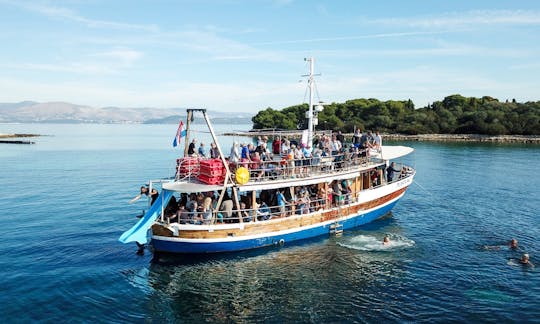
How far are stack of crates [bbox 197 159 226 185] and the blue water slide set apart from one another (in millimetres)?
2071

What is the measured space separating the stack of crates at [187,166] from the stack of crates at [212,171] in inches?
30.3

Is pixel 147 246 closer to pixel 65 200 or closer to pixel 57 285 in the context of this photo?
pixel 57 285

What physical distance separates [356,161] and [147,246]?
49.3ft

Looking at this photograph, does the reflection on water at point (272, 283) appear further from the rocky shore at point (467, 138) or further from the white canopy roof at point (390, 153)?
the rocky shore at point (467, 138)

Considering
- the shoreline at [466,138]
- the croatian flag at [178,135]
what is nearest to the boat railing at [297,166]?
the croatian flag at [178,135]

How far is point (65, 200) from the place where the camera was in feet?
127

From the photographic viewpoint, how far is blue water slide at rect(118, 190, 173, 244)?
21.4 m

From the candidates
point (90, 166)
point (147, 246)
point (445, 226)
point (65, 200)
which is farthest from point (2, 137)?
point (445, 226)

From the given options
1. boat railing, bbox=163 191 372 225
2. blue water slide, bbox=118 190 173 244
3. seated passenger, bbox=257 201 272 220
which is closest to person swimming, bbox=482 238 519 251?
boat railing, bbox=163 191 372 225

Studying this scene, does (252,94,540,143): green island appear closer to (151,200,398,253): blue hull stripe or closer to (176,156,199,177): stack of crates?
(151,200,398,253): blue hull stripe

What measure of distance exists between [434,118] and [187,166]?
13016 cm

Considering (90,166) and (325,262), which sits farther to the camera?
(90,166)

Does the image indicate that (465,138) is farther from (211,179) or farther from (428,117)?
(211,179)

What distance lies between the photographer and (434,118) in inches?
5453
